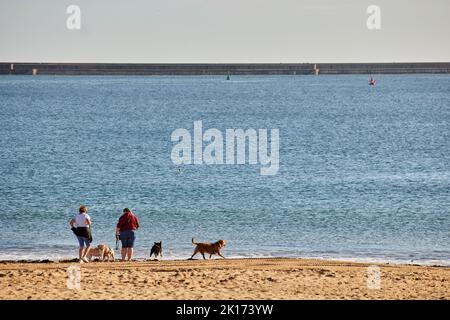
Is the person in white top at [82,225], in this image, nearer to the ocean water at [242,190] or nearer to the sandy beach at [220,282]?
the sandy beach at [220,282]

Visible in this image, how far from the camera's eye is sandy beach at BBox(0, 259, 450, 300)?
18094 mm

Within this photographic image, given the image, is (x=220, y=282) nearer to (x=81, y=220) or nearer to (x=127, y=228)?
(x=81, y=220)

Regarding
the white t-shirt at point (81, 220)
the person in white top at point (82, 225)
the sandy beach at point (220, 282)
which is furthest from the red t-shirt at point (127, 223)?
the sandy beach at point (220, 282)

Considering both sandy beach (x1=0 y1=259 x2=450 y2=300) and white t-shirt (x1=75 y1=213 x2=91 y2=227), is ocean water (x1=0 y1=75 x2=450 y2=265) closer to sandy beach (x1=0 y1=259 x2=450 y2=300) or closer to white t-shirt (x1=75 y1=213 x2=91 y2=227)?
white t-shirt (x1=75 y1=213 x2=91 y2=227)

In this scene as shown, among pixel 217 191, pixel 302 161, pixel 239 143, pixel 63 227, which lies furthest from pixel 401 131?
pixel 63 227

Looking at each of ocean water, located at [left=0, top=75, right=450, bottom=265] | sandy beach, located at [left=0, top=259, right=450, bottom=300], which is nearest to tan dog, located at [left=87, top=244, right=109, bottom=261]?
sandy beach, located at [left=0, top=259, right=450, bottom=300]

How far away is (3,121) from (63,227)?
Answer: 223 ft

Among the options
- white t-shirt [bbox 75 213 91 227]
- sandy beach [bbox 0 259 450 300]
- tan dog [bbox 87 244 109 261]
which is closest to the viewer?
sandy beach [bbox 0 259 450 300]

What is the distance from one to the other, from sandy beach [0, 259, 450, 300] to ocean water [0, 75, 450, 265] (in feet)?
22.6

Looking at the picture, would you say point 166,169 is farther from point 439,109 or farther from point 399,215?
point 439,109

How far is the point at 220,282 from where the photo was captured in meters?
19.4

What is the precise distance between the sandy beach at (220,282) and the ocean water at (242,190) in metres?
6.88

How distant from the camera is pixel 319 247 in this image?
102 ft

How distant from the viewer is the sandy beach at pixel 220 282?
59.4 ft
